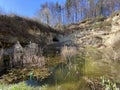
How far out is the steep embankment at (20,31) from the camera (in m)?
14.0

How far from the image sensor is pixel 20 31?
16453mm

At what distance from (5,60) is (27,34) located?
22.7 feet

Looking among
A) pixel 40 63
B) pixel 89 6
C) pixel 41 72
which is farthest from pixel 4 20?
pixel 89 6

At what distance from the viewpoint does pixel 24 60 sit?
1030 centimetres

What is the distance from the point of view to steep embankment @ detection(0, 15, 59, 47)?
46.1 ft

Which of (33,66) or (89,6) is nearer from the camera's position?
(33,66)

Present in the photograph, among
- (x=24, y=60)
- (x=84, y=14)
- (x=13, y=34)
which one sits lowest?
(x=24, y=60)

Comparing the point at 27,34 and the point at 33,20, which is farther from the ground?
the point at 33,20

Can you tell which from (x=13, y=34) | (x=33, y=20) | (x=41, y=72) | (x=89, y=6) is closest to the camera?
(x=41, y=72)

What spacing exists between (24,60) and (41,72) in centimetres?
200

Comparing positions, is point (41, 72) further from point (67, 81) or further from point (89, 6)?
point (89, 6)

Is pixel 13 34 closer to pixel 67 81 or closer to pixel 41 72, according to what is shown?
pixel 41 72

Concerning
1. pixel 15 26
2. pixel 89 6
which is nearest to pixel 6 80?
pixel 15 26

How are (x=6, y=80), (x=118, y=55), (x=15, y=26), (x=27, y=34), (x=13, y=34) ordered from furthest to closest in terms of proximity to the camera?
(x=27, y=34), (x=15, y=26), (x=13, y=34), (x=118, y=55), (x=6, y=80)
